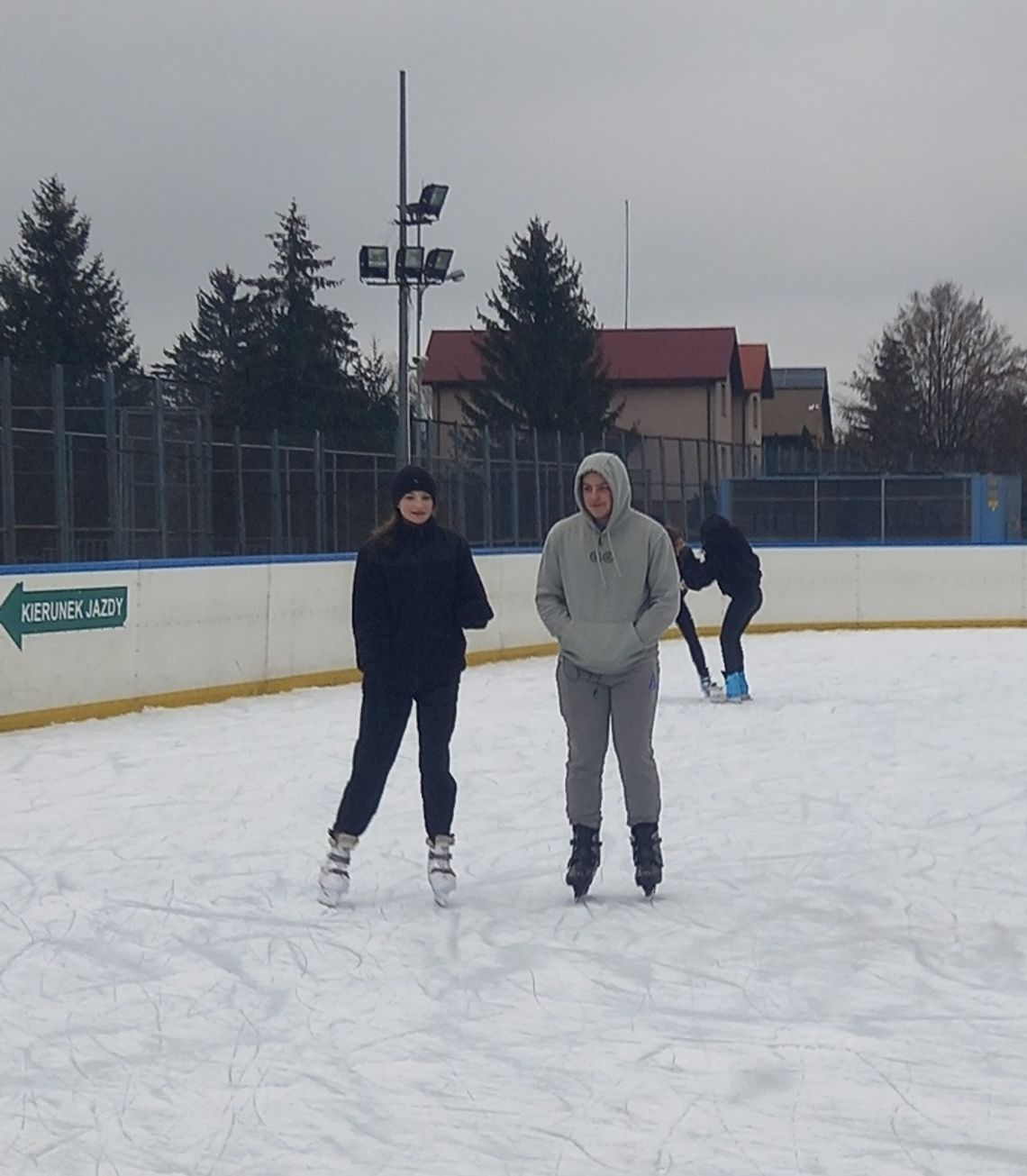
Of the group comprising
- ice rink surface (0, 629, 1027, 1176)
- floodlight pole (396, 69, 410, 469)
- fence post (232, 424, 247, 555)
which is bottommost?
→ ice rink surface (0, 629, 1027, 1176)

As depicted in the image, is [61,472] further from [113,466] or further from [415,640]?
[415,640]

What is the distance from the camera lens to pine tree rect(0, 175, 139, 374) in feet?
143

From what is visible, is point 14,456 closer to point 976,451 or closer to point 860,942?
point 860,942

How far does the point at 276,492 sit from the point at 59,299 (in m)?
30.7

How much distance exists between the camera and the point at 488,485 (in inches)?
770

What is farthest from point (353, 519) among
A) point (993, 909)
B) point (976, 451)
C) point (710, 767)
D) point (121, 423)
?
point (976, 451)

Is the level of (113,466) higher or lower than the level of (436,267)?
lower

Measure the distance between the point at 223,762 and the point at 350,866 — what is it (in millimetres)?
3084

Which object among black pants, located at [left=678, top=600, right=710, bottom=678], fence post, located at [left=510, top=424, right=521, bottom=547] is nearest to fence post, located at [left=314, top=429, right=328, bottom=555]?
fence post, located at [left=510, top=424, right=521, bottom=547]

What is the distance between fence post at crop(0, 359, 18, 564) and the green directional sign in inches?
47.7

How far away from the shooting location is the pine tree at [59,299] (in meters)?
43.5

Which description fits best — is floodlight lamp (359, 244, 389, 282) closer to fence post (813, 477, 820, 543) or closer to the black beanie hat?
fence post (813, 477, 820, 543)

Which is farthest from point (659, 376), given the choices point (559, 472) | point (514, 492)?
point (514, 492)

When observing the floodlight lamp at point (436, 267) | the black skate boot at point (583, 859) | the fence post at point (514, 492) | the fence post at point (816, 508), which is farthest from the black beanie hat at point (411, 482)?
the fence post at point (816, 508)
